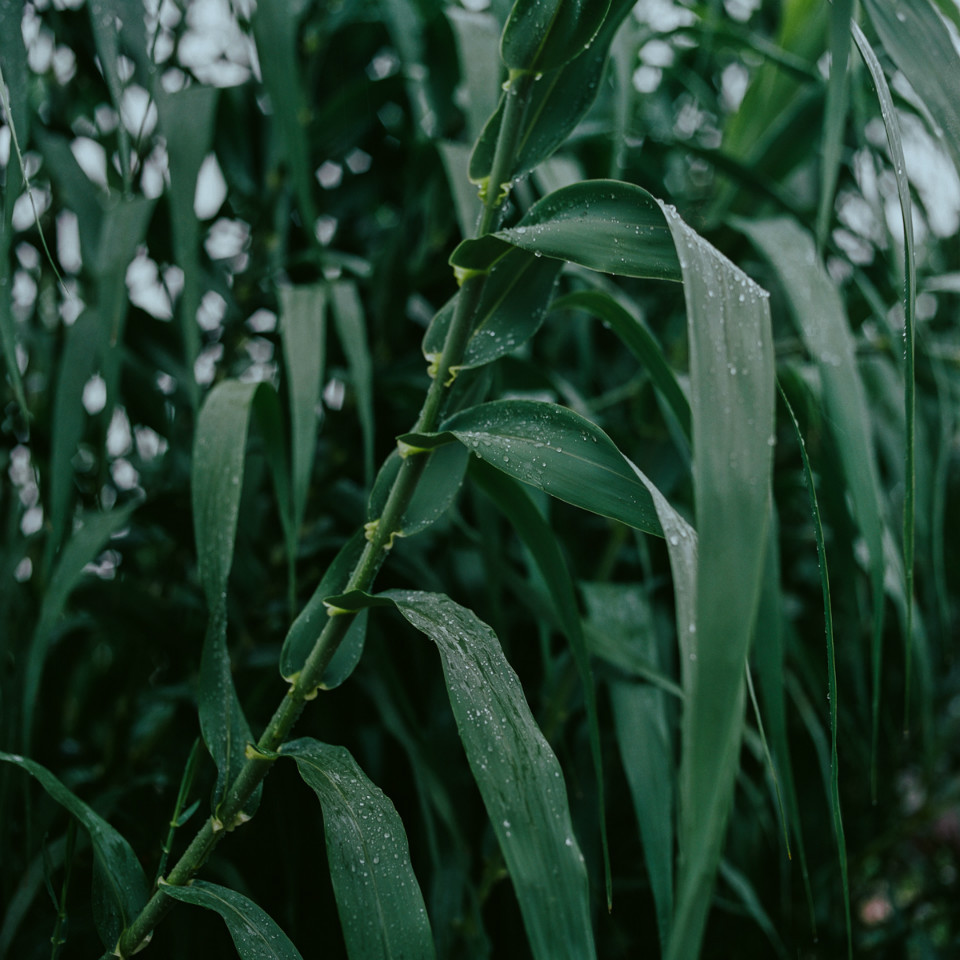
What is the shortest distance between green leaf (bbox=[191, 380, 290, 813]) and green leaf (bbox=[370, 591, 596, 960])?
8 centimetres

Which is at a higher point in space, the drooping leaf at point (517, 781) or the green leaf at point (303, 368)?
the green leaf at point (303, 368)

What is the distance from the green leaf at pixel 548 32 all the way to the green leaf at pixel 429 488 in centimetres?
11

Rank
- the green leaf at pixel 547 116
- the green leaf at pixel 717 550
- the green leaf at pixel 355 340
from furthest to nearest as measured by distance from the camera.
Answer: the green leaf at pixel 355 340 → the green leaf at pixel 547 116 → the green leaf at pixel 717 550

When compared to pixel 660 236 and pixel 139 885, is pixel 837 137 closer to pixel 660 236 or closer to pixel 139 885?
pixel 660 236

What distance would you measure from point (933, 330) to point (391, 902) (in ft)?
2.34

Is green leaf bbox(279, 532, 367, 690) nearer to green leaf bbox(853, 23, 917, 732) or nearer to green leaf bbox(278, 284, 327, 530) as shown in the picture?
green leaf bbox(278, 284, 327, 530)

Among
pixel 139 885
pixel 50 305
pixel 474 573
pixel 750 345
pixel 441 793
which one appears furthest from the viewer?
pixel 50 305

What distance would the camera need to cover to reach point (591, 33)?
0.20 meters

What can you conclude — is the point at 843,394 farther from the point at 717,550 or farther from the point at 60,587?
the point at 60,587

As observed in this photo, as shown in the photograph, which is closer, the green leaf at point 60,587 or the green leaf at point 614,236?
the green leaf at point 614,236

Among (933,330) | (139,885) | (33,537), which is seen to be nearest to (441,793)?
(139,885)

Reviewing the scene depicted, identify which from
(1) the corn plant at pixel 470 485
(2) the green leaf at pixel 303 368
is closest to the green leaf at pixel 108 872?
(1) the corn plant at pixel 470 485

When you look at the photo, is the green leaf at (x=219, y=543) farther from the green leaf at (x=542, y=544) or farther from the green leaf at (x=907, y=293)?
the green leaf at (x=907, y=293)

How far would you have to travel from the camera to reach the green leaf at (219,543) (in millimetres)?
245
